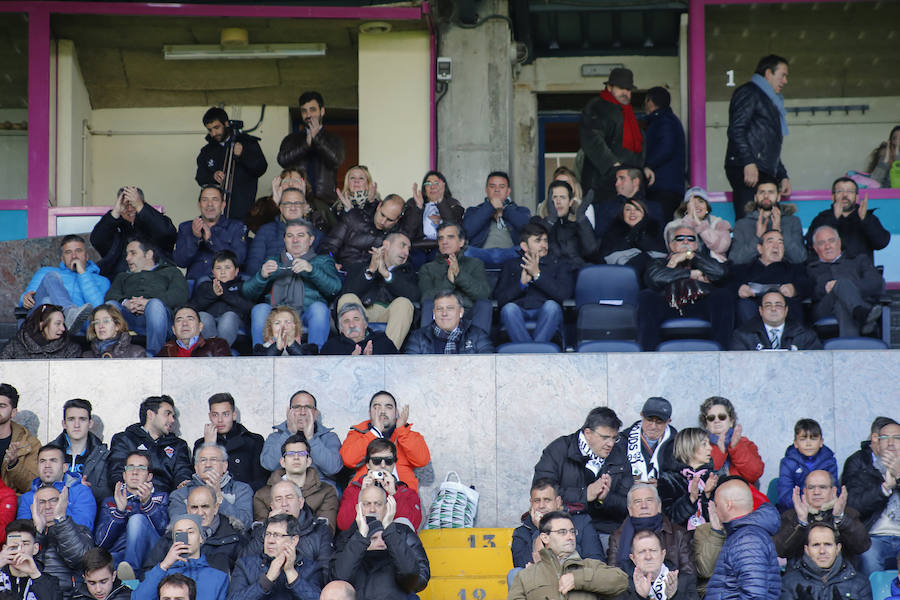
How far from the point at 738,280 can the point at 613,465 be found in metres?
2.52

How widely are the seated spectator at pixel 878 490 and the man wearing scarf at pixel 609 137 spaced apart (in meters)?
3.98

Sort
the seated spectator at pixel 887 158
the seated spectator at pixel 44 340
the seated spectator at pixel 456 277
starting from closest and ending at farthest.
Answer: the seated spectator at pixel 44 340
the seated spectator at pixel 456 277
the seated spectator at pixel 887 158

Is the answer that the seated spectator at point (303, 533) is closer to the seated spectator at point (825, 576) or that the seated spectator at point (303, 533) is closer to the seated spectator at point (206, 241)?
the seated spectator at point (825, 576)

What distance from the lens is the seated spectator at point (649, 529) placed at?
7.74 meters

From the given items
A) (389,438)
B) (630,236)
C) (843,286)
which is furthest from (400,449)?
(843,286)

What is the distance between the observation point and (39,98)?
13.4 meters

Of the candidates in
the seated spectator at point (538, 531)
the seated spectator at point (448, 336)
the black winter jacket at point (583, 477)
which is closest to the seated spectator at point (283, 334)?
the seated spectator at point (448, 336)

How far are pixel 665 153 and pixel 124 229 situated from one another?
14.3 feet

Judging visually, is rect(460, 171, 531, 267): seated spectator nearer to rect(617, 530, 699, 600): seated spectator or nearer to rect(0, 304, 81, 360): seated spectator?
rect(0, 304, 81, 360): seated spectator

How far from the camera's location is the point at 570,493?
8.46m

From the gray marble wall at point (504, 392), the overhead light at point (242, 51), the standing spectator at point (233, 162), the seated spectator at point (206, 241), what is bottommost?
the gray marble wall at point (504, 392)

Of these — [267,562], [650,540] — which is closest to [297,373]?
[267,562]

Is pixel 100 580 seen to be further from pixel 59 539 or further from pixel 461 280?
pixel 461 280

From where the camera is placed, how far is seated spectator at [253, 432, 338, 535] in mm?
8539
